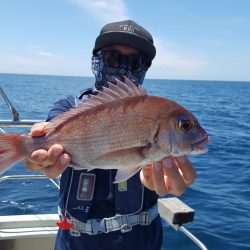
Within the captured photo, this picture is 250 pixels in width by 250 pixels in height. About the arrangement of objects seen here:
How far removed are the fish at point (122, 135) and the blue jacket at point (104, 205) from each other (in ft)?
1.86

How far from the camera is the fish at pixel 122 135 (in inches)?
89.9

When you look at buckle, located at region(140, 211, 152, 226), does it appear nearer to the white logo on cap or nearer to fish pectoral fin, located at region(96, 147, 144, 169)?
fish pectoral fin, located at region(96, 147, 144, 169)

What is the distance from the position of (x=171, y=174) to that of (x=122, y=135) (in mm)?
459

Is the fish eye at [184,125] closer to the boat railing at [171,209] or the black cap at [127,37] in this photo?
the black cap at [127,37]

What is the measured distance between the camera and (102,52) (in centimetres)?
317

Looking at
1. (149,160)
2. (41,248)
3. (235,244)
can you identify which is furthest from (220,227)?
(149,160)

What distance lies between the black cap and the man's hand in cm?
104

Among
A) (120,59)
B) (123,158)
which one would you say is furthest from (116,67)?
(123,158)

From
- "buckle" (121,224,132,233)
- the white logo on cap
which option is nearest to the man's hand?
"buckle" (121,224,132,233)

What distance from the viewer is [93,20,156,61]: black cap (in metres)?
3.02

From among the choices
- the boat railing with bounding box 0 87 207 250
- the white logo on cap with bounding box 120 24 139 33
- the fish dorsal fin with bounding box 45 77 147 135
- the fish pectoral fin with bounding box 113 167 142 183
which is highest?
the white logo on cap with bounding box 120 24 139 33

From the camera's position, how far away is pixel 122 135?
7.63 ft

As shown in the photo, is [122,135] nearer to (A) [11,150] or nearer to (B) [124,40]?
(A) [11,150]

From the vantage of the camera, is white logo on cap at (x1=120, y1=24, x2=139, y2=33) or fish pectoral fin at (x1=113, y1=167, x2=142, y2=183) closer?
fish pectoral fin at (x1=113, y1=167, x2=142, y2=183)
